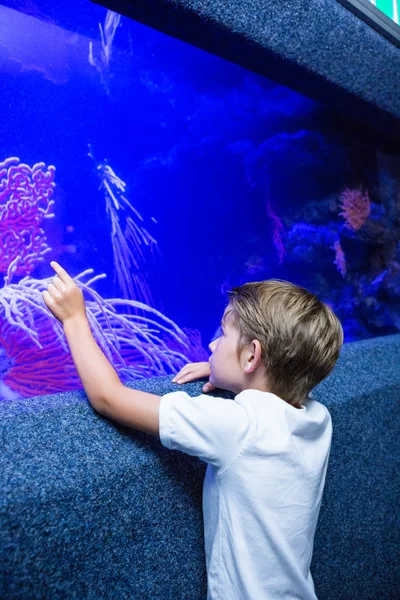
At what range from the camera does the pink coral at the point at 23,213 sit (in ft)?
3.46

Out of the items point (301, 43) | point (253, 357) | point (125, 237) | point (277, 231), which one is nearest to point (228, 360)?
point (253, 357)

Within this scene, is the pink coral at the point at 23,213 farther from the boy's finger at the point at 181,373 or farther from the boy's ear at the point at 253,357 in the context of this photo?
the boy's ear at the point at 253,357

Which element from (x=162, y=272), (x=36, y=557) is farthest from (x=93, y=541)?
(x=162, y=272)

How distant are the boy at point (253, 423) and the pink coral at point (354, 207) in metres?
1.21

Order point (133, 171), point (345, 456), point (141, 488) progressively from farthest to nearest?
point (345, 456), point (133, 171), point (141, 488)

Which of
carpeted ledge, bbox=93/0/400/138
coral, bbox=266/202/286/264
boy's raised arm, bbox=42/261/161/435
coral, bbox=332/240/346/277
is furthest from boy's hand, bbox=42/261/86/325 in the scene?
coral, bbox=332/240/346/277

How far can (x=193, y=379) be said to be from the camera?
116 centimetres

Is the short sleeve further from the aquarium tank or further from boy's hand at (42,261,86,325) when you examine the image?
the aquarium tank

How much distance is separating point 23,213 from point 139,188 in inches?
13.9

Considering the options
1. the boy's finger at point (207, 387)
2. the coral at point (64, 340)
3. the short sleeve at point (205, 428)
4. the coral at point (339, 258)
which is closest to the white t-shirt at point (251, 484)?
the short sleeve at point (205, 428)

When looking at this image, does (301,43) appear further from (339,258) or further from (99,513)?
(99,513)

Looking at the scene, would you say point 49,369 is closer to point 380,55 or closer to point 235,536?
point 235,536

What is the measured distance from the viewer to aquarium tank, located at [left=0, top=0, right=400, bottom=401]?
1.08 meters

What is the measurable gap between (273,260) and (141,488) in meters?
1.03
